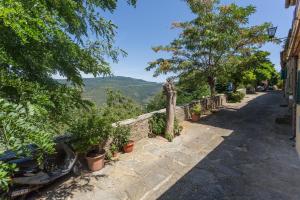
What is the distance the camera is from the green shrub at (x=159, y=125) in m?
8.85

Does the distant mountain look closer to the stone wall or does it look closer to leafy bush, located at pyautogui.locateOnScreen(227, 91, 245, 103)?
the stone wall

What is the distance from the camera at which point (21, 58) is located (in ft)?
9.77

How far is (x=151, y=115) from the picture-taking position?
8.95 metres

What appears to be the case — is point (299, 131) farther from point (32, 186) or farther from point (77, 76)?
point (32, 186)

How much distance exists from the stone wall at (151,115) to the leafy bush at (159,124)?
20 centimetres

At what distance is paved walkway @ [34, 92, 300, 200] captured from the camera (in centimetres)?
470

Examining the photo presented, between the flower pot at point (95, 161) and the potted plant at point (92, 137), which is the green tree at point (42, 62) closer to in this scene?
the potted plant at point (92, 137)

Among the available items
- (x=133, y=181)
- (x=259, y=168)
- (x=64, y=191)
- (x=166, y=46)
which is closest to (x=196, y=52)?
(x=166, y=46)

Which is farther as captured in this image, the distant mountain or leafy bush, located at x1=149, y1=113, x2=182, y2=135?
the distant mountain

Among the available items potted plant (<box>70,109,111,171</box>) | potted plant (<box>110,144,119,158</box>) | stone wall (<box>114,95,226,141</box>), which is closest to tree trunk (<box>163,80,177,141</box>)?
stone wall (<box>114,95,226,141</box>)

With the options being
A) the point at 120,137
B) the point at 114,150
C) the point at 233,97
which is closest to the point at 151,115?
the point at 120,137

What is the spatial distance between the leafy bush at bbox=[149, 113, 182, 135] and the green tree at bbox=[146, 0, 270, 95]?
4.28 meters

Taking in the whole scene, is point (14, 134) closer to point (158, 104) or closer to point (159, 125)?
point (159, 125)

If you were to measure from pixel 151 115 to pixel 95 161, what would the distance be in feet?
12.2
